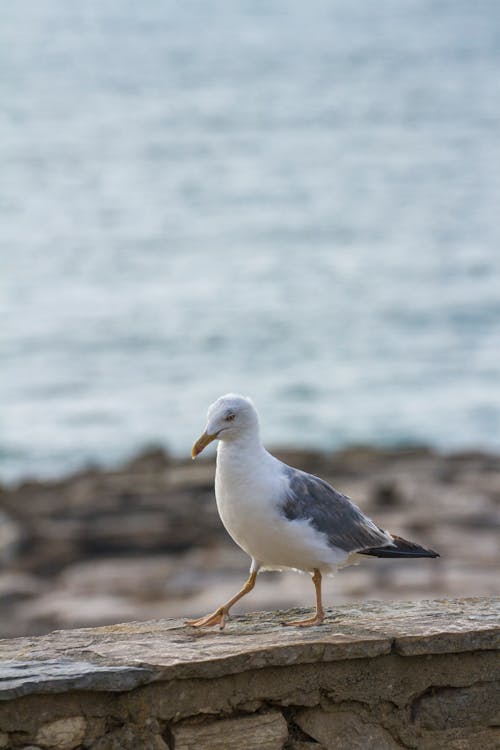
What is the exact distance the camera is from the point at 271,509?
4754 millimetres

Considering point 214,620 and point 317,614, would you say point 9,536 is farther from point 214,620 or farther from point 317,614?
point 317,614

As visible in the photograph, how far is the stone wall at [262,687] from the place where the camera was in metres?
4.40

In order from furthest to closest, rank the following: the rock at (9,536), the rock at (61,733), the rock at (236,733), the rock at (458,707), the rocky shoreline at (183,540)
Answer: the rock at (9,536)
the rocky shoreline at (183,540)
the rock at (458,707)
the rock at (236,733)
the rock at (61,733)

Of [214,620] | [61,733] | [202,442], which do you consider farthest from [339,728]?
[202,442]

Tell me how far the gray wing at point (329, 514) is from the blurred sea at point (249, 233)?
17.1 meters

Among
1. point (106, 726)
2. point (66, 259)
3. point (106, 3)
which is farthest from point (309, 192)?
point (106, 3)

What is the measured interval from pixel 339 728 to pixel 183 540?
9.29 m

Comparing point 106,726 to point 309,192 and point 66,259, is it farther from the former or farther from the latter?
point 309,192

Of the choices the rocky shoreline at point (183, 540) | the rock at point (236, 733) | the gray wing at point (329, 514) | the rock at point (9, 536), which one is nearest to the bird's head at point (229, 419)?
the gray wing at point (329, 514)

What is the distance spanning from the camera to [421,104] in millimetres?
67375

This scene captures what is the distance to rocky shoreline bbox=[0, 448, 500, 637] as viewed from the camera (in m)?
12.0

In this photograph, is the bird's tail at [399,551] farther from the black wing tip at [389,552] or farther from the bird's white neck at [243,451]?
the bird's white neck at [243,451]

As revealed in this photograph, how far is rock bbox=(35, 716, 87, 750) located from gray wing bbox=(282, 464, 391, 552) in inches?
35.3

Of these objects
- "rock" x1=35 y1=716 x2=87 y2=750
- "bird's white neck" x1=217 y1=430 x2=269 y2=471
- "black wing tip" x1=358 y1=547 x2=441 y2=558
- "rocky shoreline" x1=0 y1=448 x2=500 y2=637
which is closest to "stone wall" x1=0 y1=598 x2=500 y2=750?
"rock" x1=35 y1=716 x2=87 y2=750
